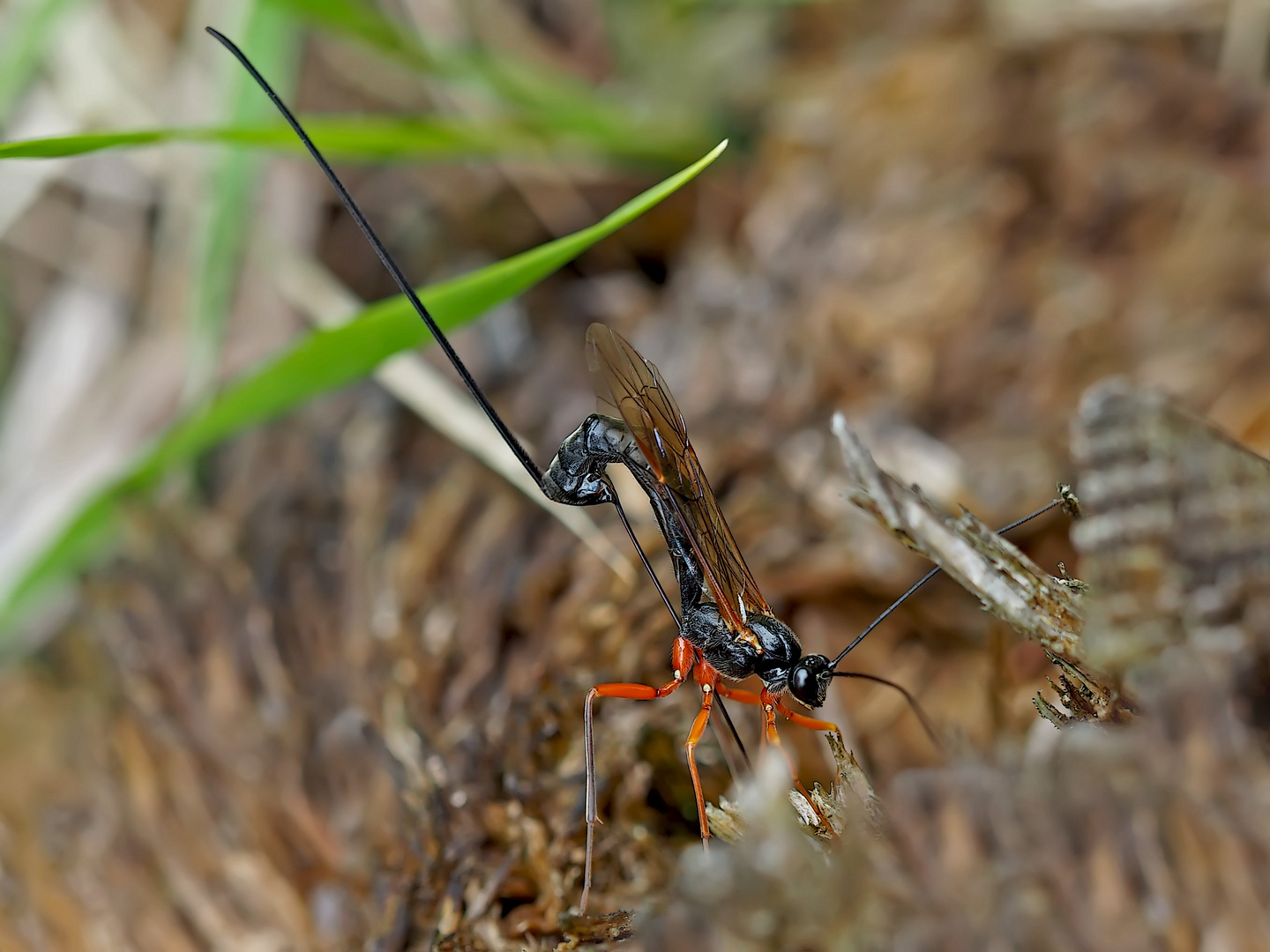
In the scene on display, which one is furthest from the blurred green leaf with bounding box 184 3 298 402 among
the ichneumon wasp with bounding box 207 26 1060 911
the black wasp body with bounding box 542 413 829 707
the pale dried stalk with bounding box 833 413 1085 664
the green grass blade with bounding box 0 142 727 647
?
the pale dried stalk with bounding box 833 413 1085 664

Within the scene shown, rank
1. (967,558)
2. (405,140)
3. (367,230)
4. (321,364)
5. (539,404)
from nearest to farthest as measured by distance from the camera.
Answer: (967,558)
(367,230)
(321,364)
(405,140)
(539,404)

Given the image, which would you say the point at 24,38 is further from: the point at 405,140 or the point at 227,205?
the point at 405,140

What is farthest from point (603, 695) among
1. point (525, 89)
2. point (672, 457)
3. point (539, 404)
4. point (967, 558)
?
point (525, 89)

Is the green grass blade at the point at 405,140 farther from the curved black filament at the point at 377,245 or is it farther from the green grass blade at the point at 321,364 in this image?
the green grass blade at the point at 321,364

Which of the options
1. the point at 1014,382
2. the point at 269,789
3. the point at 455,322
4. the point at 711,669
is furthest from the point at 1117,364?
the point at 269,789

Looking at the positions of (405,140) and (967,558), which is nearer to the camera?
(967,558)

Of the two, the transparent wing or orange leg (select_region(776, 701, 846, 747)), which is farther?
the transparent wing

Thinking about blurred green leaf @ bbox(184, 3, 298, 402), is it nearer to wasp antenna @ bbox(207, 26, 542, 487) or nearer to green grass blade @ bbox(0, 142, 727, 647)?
green grass blade @ bbox(0, 142, 727, 647)
